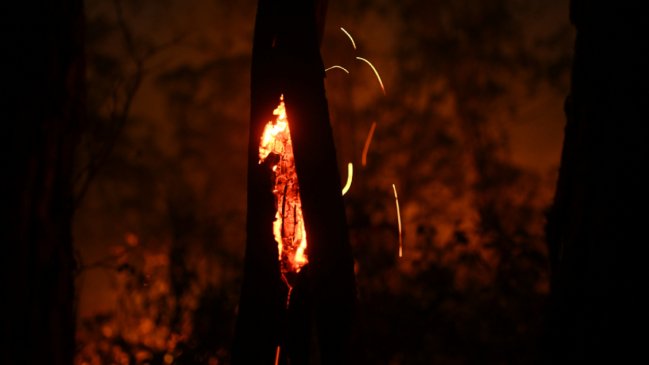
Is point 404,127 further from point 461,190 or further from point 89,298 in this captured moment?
point 89,298

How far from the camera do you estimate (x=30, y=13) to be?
2092mm

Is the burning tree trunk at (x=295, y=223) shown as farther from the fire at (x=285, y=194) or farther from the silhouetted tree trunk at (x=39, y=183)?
the silhouetted tree trunk at (x=39, y=183)

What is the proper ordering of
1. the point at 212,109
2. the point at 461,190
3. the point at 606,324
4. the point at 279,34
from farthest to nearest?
the point at 212,109 < the point at 461,190 < the point at 279,34 < the point at 606,324

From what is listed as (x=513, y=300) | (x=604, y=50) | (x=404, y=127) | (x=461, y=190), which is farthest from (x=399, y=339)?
(x=604, y=50)

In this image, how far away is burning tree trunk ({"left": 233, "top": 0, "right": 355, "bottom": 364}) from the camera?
2076mm

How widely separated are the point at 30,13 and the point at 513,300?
4.46 m

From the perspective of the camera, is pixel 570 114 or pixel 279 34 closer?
pixel 570 114

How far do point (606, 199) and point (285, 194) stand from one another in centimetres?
97

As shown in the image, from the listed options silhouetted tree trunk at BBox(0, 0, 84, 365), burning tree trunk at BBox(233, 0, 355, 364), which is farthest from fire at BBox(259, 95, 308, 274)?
silhouetted tree trunk at BBox(0, 0, 84, 365)

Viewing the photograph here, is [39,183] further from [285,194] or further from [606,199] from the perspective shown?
[606,199]

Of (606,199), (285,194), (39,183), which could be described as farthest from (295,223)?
(606,199)

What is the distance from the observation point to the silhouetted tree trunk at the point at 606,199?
183cm

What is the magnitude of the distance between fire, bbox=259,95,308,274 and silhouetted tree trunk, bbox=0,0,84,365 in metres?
0.65

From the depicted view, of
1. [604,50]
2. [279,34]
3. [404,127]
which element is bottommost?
[604,50]
